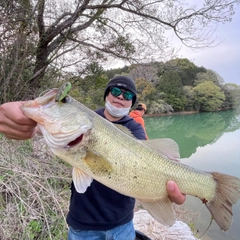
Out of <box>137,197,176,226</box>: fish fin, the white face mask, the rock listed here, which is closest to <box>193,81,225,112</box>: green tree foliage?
the rock

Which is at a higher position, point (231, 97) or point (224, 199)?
point (231, 97)

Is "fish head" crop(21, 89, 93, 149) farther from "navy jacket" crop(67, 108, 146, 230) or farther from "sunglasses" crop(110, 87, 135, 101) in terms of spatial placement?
"sunglasses" crop(110, 87, 135, 101)

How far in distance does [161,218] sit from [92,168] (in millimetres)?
612

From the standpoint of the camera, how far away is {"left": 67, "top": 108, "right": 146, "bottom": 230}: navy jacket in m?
1.77

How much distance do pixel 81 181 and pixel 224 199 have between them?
0.92m

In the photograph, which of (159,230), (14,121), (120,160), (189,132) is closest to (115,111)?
(120,160)

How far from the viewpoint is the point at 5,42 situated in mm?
5125

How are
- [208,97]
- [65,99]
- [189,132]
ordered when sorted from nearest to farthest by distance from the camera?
[65,99] → [189,132] → [208,97]

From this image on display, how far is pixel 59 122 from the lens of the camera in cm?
130

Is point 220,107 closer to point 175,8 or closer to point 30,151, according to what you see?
point 175,8

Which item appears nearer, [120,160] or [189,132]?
[120,160]

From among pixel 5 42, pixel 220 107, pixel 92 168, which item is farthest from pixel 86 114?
pixel 220 107

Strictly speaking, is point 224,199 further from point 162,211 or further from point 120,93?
point 120,93

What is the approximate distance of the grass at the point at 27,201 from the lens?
97.2 inches
